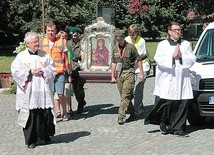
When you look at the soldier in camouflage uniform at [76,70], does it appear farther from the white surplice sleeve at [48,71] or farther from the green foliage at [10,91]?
the green foliage at [10,91]

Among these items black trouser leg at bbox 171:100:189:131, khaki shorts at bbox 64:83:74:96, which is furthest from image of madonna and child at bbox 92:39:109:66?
black trouser leg at bbox 171:100:189:131

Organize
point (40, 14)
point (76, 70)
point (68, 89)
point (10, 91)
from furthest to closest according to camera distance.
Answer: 1. point (40, 14)
2. point (10, 91)
3. point (76, 70)
4. point (68, 89)

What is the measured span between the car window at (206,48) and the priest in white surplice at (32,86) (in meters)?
3.42

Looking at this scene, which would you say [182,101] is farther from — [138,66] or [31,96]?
[31,96]

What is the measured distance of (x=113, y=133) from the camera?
358 inches

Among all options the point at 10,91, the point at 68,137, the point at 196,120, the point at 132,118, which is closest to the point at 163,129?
the point at 196,120

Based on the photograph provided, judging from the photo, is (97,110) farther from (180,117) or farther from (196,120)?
(180,117)

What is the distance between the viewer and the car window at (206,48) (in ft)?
33.0

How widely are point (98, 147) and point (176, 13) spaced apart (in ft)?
139

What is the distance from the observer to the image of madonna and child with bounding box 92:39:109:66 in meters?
18.4

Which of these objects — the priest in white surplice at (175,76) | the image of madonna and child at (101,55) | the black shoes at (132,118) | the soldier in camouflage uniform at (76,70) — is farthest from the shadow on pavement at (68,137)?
the image of madonna and child at (101,55)

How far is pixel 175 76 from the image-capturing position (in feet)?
28.4

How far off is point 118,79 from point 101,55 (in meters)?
8.53

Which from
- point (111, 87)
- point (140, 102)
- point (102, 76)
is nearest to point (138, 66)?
point (140, 102)
